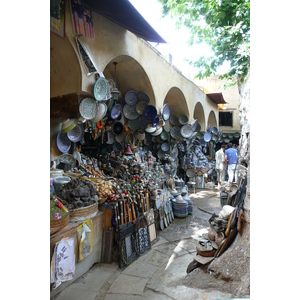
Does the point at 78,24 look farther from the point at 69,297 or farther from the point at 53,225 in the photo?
the point at 69,297

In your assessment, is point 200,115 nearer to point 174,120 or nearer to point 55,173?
point 174,120

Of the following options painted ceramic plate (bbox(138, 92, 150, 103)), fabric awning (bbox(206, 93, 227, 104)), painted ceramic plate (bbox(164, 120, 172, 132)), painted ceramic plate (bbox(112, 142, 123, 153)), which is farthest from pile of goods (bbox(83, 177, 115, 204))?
fabric awning (bbox(206, 93, 227, 104))

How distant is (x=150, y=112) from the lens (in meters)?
6.30

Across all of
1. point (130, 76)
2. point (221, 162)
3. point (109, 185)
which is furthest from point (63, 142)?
point (221, 162)

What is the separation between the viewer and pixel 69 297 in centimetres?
283

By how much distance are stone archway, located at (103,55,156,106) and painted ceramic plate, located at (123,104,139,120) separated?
16.5 inches

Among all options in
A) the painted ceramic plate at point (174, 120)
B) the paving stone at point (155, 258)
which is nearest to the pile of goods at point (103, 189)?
the paving stone at point (155, 258)

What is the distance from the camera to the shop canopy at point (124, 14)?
3329 mm

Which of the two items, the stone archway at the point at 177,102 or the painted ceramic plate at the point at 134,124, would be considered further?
the stone archway at the point at 177,102

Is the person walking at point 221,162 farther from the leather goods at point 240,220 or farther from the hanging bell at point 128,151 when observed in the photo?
the leather goods at point 240,220

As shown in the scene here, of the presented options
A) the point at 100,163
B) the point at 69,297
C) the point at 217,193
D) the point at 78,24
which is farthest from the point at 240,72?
the point at 217,193

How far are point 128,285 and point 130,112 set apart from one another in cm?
445

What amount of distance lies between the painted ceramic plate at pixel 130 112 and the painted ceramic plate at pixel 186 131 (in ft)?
10.7

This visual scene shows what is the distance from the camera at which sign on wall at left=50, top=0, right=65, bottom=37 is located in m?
3.00
